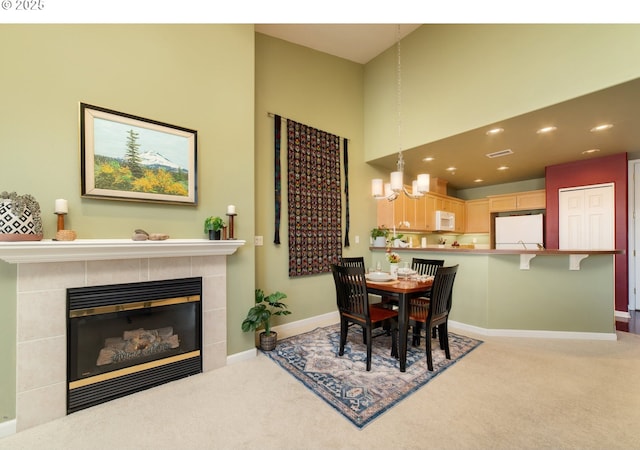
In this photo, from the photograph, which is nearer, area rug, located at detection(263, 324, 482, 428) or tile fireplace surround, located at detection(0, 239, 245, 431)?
tile fireplace surround, located at detection(0, 239, 245, 431)

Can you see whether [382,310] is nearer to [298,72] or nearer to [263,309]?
[263,309]

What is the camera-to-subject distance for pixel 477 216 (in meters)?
6.31

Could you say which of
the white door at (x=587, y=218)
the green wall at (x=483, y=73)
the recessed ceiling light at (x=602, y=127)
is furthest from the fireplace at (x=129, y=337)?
the white door at (x=587, y=218)

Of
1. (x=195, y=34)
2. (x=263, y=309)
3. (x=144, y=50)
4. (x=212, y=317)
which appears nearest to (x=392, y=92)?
(x=195, y=34)

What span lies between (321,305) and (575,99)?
369 centimetres

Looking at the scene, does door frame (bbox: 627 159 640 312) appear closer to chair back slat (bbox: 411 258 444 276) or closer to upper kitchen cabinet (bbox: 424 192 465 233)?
upper kitchen cabinet (bbox: 424 192 465 233)

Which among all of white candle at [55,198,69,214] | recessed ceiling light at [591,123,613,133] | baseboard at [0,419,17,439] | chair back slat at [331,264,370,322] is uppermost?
recessed ceiling light at [591,123,613,133]

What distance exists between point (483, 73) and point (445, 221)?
10.6 feet

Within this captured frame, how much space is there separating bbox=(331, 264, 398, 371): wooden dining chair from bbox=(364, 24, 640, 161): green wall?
7.70ft

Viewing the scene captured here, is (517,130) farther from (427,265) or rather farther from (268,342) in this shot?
(268,342)

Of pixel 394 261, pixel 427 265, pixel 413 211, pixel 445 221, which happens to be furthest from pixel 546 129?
pixel 445 221

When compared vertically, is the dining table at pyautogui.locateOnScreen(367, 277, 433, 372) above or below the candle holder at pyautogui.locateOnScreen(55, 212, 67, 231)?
below

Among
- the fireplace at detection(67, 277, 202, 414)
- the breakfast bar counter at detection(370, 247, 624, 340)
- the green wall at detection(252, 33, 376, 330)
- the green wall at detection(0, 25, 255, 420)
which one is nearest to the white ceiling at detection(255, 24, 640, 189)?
the green wall at detection(252, 33, 376, 330)

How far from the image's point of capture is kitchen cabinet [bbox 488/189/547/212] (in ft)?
16.9
